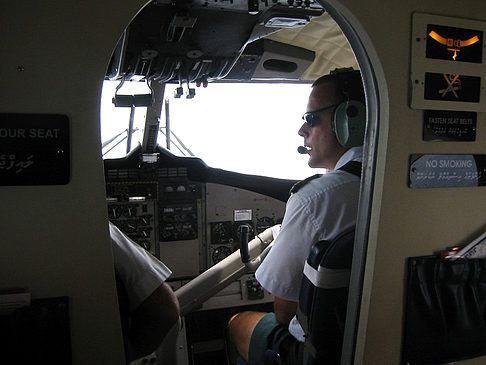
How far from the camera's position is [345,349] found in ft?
4.33

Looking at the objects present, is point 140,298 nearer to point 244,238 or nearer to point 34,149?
point 34,149

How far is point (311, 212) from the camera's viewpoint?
1.54m

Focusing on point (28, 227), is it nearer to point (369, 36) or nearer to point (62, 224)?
point (62, 224)

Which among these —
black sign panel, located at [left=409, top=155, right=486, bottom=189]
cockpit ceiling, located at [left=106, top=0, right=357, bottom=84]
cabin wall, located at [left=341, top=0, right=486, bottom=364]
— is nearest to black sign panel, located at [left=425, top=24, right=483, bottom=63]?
cabin wall, located at [left=341, top=0, right=486, bottom=364]

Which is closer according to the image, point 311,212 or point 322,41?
point 311,212

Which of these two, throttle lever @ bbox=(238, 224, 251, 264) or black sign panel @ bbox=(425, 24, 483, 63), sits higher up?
black sign panel @ bbox=(425, 24, 483, 63)

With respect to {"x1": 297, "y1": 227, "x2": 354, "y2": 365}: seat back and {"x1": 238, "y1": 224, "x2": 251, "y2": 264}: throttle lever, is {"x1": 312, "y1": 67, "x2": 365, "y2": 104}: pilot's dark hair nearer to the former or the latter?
{"x1": 297, "y1": 227, "x2": 354, "y2": 365}: seat back

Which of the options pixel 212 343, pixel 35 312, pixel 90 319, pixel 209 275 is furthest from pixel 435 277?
pixel 212 343

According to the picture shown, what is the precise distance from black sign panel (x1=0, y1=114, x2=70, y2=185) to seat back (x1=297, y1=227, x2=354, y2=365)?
32.3 inches

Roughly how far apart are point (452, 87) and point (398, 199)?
0.41m

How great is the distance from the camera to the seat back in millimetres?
1283

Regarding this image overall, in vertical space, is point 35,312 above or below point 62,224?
below

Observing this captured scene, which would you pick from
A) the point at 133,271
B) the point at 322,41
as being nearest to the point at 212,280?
the point at 133,271

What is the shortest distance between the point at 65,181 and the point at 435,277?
1.20m
